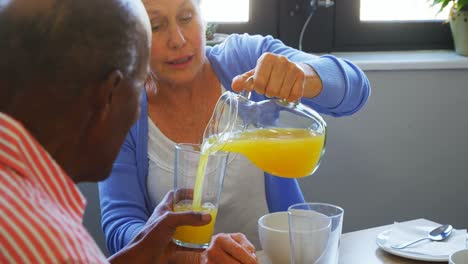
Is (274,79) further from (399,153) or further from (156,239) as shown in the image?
(399,153)

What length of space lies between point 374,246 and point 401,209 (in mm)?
1150

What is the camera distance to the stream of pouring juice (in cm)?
112

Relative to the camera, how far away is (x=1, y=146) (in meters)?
0.64

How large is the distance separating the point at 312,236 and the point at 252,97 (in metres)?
0.57

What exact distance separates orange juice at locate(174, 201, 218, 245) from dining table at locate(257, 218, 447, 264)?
119 mm

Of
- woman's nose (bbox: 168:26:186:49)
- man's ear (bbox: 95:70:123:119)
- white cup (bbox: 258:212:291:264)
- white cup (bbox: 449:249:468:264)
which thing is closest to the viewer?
man's ear (bbox: 95:70:123:119)

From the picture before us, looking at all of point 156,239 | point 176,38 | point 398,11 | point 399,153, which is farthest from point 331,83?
point 398,11

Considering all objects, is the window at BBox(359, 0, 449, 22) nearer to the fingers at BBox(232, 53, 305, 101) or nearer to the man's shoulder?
the fingers at BBox(232, 53, 305, 101)

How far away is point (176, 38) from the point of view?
146cm

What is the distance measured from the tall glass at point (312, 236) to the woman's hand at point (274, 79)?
0.68 ft

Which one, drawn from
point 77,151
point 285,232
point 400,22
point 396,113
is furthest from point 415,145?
point 77,151

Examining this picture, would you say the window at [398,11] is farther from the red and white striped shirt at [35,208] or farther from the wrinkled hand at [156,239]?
the red and white striped shirt at [35,208]

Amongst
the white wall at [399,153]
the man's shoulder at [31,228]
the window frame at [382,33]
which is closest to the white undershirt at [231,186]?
the white wall at [399,153]

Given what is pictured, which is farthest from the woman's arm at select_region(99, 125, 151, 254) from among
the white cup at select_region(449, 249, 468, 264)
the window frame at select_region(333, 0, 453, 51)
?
the window frame at select_region(333, 0, 453, 51)
